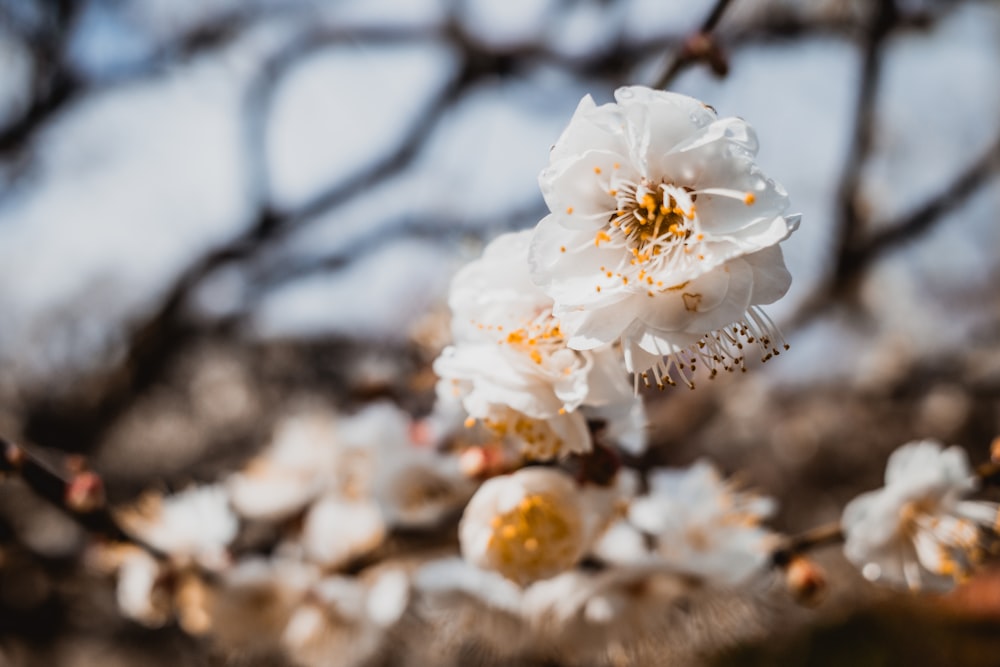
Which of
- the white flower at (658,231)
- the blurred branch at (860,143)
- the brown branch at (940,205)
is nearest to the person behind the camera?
the white flower at (658,231)

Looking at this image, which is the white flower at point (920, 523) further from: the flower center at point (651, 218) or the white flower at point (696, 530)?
the flower center at point (651, 218)

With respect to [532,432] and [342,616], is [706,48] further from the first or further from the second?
[342,616]

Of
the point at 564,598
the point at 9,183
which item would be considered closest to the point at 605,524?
the point at 564,598

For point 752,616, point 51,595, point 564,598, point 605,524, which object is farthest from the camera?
point 51,595

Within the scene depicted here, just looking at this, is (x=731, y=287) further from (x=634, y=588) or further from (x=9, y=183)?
(x=9, y=183)

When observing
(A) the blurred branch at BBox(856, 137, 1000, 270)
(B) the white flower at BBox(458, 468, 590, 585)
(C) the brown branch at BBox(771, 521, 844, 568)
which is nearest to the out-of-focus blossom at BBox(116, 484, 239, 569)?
(B) the white flower at BBox(458, 468, 590, 585)

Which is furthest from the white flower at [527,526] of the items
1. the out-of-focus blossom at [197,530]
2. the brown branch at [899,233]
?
the brown branch at [899,233]
